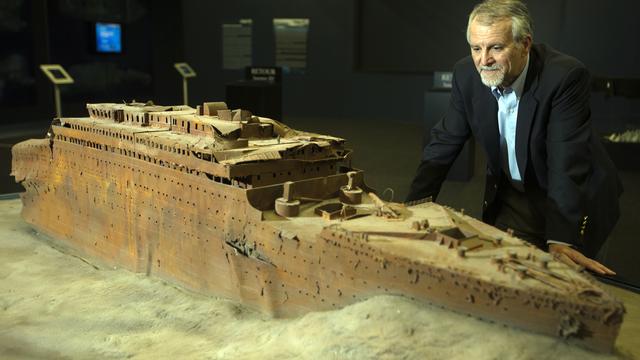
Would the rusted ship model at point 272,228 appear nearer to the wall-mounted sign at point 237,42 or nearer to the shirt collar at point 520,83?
the shirt collar at point 520,83

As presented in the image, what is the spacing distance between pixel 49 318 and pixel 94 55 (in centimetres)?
877

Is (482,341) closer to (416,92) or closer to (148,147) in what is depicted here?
(148,147)

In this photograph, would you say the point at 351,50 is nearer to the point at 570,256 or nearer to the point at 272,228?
the point at 272,228

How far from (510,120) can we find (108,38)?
11.6m

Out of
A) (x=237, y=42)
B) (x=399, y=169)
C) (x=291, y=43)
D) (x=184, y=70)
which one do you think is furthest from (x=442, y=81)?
(x=237, y=42)

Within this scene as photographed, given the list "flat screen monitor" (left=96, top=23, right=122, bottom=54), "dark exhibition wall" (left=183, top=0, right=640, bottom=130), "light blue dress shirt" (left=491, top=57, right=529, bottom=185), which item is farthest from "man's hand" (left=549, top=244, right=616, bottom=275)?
"flat screen monitor" (left=96, top=23, right=122, bottom=54)

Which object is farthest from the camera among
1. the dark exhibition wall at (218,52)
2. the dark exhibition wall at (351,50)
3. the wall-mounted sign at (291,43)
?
the wall-mounted sign at (291,43)

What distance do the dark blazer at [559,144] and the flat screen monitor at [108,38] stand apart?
10.9 m

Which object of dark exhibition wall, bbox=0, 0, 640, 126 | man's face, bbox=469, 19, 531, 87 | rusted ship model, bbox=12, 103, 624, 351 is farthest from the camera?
dark exhibition wall, bbox=0, 0, 640, 126

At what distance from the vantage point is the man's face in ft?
20.2

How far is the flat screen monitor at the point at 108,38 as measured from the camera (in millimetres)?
15438

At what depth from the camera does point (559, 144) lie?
6355 mm

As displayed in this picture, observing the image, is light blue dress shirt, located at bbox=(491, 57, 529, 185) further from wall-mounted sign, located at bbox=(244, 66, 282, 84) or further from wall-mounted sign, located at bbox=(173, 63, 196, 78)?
wall-mounted sign, located at bbox=(173, 63, 196, 78)

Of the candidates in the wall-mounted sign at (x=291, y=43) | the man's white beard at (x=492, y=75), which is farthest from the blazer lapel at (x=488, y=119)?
the wall-mounted sign at (x=291, y=43)
